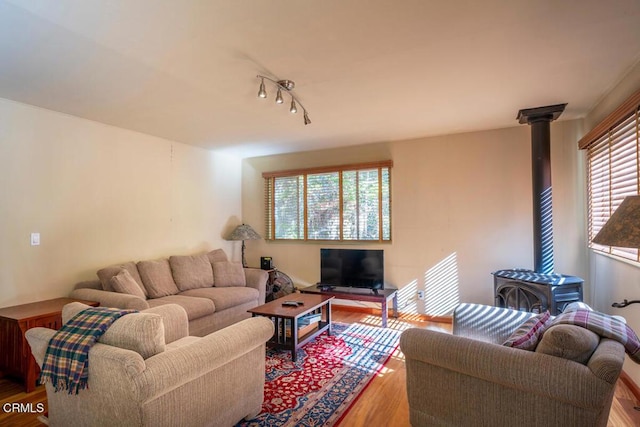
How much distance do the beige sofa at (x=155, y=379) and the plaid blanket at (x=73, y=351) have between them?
0.13 feet

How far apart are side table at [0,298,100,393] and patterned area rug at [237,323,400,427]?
1.89m

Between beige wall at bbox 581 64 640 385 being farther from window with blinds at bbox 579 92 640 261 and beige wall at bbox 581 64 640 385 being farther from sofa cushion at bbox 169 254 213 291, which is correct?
sofa cushion at bbox 169 254 213 291

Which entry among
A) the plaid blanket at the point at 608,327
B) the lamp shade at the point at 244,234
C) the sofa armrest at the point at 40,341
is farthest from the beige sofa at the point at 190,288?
the plaid blanket at the point at 608,327

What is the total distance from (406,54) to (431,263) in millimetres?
3069

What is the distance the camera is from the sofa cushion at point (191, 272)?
420 cm

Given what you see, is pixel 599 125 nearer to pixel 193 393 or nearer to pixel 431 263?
pixel 431 263

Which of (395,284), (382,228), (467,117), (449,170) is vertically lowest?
(395,284)

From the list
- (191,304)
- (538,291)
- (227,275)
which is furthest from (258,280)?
(538,291)

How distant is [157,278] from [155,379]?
2.60 metres

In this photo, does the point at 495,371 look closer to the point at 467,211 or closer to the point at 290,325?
the point at 290,325

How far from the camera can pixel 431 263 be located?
4.60m

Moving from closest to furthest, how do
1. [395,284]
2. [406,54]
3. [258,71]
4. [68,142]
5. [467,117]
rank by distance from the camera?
1. [406,54]
2. [258,71]
3. [68,142]
4. [467,117]
5. [395,284]

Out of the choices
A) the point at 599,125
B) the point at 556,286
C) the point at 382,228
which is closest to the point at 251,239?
the point at 382,228

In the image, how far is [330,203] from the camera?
524 cm
